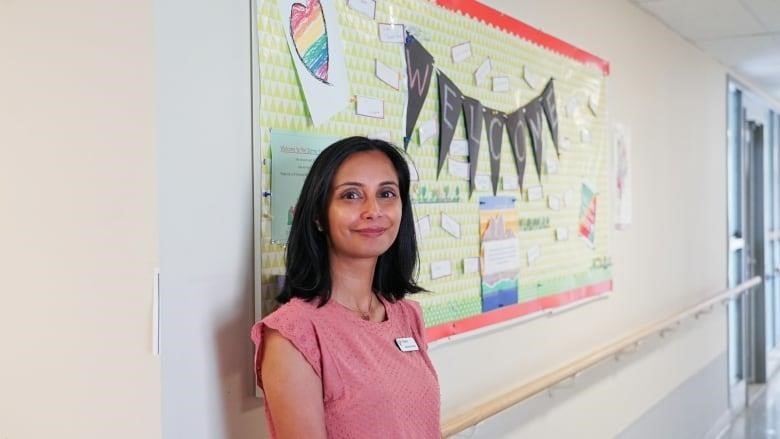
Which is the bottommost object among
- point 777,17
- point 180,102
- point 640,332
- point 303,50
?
point 640,332

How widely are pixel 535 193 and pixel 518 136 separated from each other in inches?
9.0

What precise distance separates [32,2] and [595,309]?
2.37m

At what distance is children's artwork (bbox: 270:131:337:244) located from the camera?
152 centimetres

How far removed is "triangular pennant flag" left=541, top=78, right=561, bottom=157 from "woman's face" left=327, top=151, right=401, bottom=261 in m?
1.34

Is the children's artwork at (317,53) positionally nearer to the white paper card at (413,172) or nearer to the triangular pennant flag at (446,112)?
the white paper card at (413,172)

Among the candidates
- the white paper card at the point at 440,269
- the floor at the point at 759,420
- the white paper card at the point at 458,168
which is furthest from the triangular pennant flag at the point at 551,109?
the floor at the point at 759,420

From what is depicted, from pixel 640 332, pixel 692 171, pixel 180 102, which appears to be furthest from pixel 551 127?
pixel 692 171

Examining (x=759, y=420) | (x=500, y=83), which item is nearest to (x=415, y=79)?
(x=500, y=83)

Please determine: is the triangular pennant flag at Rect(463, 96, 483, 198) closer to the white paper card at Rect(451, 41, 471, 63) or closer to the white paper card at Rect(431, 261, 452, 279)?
the white paper card at Rect(451, 41, 471, 63)

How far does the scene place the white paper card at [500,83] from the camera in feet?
7.67

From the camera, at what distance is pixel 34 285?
1484 mm

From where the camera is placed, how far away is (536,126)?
101 inches

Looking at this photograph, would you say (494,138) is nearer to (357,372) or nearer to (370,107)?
(370,107)

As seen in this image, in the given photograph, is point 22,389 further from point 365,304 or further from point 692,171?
point 692,171
